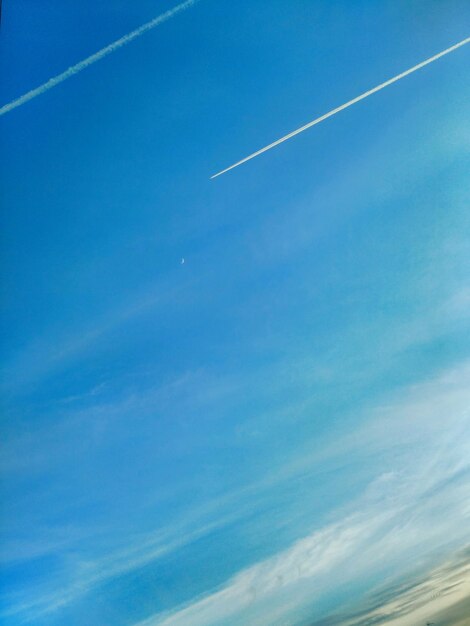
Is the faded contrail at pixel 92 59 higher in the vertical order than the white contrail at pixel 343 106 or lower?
higher

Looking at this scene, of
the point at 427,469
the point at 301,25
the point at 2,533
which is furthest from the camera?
the point at 301,25

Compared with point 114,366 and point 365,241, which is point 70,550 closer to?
point 114,366

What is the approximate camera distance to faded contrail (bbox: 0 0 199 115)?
2.11 m

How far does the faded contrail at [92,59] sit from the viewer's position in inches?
83.0

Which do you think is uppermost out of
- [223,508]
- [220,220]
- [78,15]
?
[78,15]

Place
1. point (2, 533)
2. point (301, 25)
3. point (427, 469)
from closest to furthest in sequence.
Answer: point (2, 533)
point (427, 469)
point (301, 25)

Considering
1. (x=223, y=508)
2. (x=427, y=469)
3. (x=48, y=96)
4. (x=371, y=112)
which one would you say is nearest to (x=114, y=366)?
(x=223, y=508)

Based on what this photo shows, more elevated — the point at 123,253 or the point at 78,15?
the point at 78,15

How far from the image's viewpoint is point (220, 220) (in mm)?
2145

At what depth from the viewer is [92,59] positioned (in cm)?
214

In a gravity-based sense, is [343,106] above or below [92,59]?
below

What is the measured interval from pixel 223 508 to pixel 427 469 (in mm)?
695

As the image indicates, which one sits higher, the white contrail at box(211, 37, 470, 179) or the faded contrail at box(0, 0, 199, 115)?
the faded contrail at box(0, 0, 199, 115)

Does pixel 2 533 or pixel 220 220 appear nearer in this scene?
pixel 2 533
